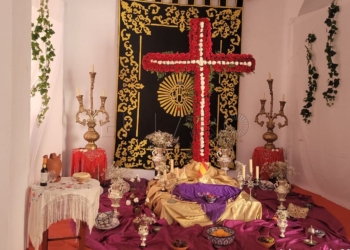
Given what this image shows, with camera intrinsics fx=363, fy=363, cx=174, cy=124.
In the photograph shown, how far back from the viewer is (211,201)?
13.2ft

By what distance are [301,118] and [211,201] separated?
264 cm

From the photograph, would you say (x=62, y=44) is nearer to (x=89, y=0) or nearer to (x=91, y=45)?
(x=91, y=45)

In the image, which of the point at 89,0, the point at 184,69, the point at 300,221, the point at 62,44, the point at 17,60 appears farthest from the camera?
the point at 89,0

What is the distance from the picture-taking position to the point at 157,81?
5867 millimetres

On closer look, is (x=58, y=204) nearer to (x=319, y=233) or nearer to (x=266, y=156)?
(x=319, y=233)

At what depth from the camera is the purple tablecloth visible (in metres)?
3.38

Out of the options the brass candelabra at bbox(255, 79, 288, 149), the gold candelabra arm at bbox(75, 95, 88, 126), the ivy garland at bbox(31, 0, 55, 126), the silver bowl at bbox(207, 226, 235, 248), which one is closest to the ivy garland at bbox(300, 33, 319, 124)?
the brass candelabra at bbox(255, 79, 288, 149)

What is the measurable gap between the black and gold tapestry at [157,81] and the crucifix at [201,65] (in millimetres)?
1008

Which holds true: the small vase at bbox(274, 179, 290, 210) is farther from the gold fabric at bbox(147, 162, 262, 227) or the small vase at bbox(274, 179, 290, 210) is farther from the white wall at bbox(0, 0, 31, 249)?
the white wall at bbox(0, 0, 31, 249)

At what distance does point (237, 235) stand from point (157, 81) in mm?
3038

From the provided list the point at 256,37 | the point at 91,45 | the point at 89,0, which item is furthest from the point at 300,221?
the point at 89,0

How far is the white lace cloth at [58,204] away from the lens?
9.21 feet

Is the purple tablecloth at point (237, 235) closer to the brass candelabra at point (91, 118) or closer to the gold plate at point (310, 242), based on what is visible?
the gold plate at point (310, 242)

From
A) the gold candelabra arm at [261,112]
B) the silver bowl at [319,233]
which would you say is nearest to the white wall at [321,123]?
the gold candelabra arm at [261,112]
